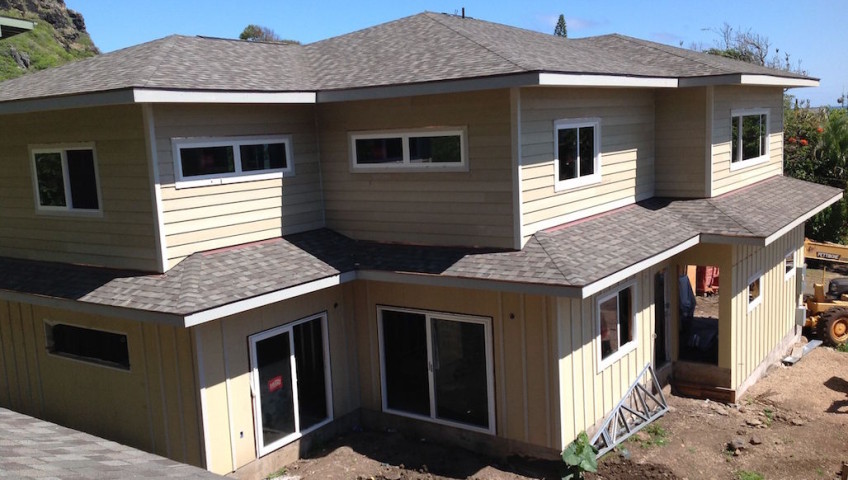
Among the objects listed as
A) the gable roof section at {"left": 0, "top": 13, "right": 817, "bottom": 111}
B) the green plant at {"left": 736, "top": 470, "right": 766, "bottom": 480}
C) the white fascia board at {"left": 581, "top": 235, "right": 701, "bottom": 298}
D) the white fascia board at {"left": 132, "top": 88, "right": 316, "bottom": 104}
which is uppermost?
the gable roof section at {"left": 0, "top": 13, "right": 817, "bottom": 111}

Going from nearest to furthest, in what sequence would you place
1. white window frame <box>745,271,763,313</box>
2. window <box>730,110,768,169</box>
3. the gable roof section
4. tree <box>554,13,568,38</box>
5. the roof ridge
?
1. the gable roof section
2. the roof ridge
3. white window frame <box>745,271,763,313</box>
4. window <box>730,110,768,169</box>
5. tree <box>554,13,568,38</box>

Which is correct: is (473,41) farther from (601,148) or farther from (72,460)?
(72,460)

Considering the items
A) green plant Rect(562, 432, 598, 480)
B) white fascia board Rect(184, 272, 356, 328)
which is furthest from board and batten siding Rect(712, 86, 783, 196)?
white fascia board Rect(184, 272, 356, 328)

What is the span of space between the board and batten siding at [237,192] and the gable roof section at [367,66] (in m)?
0.46

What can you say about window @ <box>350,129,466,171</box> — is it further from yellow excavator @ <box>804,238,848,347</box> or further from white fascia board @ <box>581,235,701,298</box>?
yellow excavator @ <box>804,238,848,347</box>

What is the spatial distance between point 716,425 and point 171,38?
1042cm

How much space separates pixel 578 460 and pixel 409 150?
4.84 meters

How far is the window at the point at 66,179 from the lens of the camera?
9.93 m

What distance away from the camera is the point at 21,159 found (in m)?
10.7

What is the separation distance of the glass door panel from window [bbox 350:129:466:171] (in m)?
2.27

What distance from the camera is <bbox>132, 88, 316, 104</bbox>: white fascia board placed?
28.1 feet

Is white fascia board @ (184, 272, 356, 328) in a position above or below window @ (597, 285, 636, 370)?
above

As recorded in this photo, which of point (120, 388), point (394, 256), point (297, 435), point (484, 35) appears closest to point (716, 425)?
point (394, 256)

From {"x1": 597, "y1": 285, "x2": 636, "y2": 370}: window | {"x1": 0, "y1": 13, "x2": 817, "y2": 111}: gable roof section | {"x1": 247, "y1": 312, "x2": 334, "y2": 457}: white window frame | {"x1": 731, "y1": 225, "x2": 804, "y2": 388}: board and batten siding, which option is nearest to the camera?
{"x1": 0, "y1": 13, "x2": 817, "y2": 111}: gable roof section
